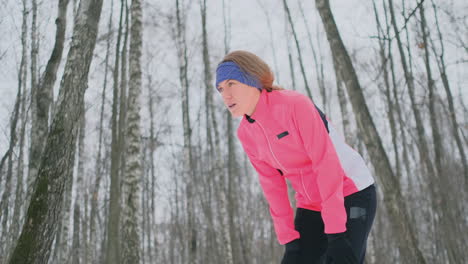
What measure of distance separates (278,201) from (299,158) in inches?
12.6

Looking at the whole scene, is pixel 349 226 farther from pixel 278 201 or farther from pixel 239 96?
pixel 239 96

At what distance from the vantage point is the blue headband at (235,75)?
1.93 meters

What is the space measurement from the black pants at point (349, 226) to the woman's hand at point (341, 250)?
3cm

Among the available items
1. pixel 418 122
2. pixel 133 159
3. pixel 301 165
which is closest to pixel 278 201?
pixel 301 165

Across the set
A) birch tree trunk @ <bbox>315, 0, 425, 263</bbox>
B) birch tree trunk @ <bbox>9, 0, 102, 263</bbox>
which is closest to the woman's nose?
birch tree trunk @ <bbox>9, 0, 102, 263</bbox>

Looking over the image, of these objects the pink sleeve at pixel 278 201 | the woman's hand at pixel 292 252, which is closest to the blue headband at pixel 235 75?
the pink sleeve at pixel 278 201

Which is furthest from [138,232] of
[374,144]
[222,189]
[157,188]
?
[157,188]

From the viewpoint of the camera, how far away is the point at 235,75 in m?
1.93

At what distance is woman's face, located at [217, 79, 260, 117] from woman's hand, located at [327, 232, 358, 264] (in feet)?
2.55

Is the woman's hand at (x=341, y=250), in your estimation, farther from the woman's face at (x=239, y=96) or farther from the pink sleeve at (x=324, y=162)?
the woman's face at (x=239, y=96)

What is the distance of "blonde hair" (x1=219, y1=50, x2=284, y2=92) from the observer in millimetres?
1943

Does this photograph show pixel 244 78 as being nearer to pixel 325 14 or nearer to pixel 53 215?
pixel 53 215

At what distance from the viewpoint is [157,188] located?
22.5 m

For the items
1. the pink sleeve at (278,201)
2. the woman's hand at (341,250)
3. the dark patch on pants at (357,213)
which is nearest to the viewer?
the woman's hand at (341,250)
